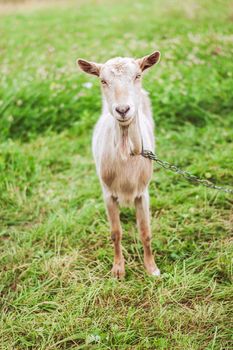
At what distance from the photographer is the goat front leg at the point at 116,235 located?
3.36 metres

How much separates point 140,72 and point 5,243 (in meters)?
2.07

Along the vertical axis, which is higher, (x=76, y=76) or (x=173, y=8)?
(x=173, y=8)

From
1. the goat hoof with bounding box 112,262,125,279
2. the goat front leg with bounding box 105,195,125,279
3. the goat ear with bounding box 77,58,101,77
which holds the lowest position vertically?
the goat hoof with bounding box 112,262,125,279

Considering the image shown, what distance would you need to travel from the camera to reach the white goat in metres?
2.68

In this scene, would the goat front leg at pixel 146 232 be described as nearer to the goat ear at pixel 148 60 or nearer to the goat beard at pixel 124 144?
the goat beard at pixel 124 144

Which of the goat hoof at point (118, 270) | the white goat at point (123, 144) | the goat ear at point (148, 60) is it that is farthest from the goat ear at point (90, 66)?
the goat hoof at point (118, 270)

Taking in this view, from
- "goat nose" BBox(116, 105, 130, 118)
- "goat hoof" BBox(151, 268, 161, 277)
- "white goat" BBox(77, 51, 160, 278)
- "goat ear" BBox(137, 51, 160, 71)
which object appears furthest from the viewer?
"goat hoof" BBox(151, 268, 161, 277)

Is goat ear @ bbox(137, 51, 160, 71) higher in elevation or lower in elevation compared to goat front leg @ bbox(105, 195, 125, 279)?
higher

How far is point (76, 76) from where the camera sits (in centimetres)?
634

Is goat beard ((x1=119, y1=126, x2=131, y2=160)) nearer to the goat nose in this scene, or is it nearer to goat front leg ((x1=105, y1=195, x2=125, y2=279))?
the goat nose

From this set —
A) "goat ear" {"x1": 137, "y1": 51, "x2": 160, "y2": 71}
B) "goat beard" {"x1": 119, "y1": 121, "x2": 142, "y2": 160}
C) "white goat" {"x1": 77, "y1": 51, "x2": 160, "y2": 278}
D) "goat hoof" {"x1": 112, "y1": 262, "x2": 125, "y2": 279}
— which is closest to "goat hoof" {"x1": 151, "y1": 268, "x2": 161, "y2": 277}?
"white goat" {"x1": 77, "y1": 51, "x2": 160, "y2": 278}

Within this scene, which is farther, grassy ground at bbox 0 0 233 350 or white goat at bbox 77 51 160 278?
grassy ground at bbox 0 0 233 350

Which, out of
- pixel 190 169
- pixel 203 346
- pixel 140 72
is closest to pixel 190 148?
pixel 190 169

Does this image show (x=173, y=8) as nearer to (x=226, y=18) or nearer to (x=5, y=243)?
(x=226, y=18)
